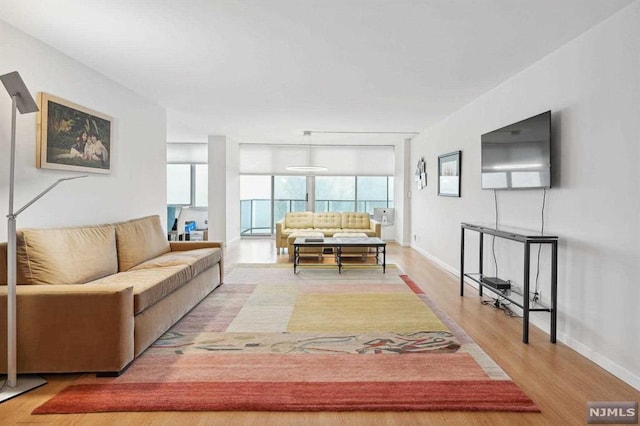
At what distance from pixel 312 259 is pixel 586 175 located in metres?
4.56

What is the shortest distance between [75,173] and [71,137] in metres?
0.34

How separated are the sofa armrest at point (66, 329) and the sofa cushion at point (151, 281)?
23cm

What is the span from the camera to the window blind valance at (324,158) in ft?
30.0

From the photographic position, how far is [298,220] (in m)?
7.79

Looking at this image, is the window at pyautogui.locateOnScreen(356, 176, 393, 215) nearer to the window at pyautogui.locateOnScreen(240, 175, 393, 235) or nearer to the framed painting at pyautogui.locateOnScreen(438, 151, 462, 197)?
the window at pyautogui.locateOnScreen(240, 175, 393, 235)

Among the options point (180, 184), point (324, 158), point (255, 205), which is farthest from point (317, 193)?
point (180, 184)

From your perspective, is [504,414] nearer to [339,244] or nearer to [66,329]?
[66,329]

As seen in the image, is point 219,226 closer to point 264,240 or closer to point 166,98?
point 264,240

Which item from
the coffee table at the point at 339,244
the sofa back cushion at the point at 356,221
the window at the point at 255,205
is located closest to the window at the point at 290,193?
the window at the point at 255,205

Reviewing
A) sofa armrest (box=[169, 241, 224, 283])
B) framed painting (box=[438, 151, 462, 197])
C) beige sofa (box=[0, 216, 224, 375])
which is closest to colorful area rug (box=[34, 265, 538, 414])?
beige sofa (box=[0, 216, 224, 375])

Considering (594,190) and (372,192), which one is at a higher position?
(372,192)

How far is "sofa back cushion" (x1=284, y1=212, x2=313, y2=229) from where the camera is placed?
7.74 metres

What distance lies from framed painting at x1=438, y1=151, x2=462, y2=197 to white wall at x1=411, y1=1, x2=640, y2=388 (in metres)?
1.47

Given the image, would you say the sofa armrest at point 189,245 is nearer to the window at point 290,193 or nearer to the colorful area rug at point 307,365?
the colorful area rug at point 307,365
